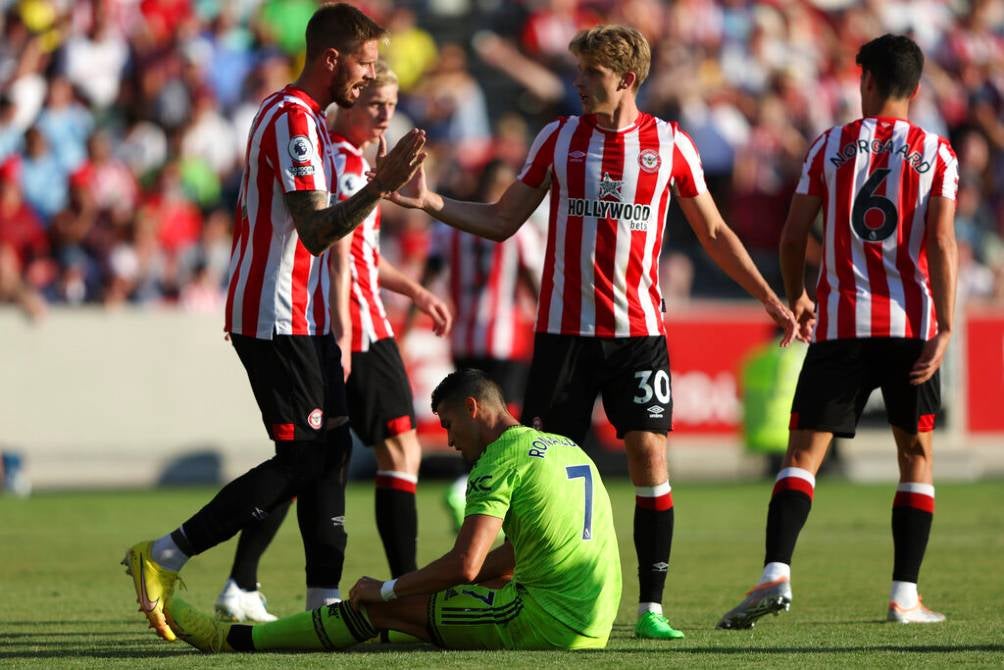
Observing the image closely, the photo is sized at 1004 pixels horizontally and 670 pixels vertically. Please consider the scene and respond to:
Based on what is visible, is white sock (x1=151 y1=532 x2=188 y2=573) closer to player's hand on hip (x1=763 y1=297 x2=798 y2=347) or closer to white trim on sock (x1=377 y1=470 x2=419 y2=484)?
white trim on sock (x1=377 y1=470 x2=419 y2=484)

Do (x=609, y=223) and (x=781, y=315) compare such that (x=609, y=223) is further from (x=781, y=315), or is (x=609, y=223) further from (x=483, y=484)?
(x=483, y=484)

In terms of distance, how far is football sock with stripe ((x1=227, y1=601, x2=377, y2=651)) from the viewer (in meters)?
6.50

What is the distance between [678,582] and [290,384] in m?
3.24

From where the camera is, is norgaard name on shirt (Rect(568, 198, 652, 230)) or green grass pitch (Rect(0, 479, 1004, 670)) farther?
norgaard name on shirt (Rect(568, 198, 652, 230))

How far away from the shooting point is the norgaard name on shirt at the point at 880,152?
7613 millimetres

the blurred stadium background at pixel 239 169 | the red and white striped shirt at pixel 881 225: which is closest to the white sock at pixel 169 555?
the red and white striped shirt at pixel 881 225

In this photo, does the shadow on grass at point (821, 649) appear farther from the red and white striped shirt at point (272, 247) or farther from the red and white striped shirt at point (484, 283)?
the red and white striped shirt at point (484, 283)

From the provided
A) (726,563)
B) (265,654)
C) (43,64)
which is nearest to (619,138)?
(265,654)

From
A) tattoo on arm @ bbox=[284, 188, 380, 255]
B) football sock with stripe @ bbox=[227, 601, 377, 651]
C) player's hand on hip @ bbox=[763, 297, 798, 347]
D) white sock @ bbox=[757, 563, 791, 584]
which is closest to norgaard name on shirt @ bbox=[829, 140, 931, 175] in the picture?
player's hand on hip @ bbox=[763, 297, 798, 347]

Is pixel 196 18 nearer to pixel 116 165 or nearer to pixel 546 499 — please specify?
pixel 116 165

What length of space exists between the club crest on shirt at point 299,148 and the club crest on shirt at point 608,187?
49.5 inches

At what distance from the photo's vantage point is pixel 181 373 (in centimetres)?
1705

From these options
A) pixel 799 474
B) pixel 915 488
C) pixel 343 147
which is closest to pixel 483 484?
pixel 799 474

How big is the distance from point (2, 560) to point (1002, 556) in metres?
5.81
